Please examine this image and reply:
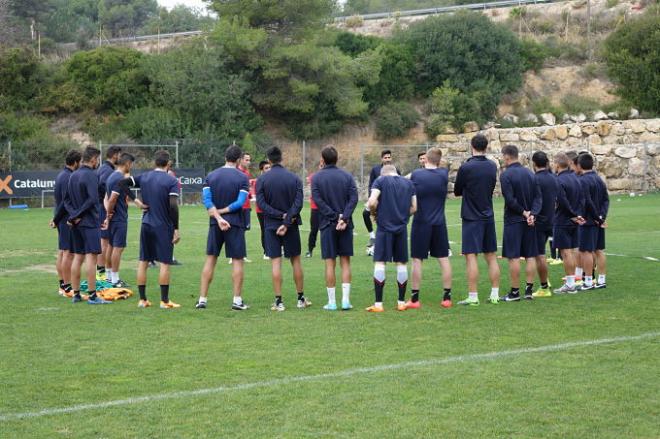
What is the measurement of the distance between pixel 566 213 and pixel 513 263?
158cm

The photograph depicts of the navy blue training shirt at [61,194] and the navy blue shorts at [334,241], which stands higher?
the navy blue training shirt at [61,194]

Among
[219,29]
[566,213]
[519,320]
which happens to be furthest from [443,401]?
[219,29]

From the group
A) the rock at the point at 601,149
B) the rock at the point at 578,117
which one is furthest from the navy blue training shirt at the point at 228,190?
the rock at the point at 578,117

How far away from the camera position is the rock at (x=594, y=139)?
48.9 meters

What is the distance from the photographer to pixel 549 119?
2219 inches

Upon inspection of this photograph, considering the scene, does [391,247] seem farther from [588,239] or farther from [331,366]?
[331,366]

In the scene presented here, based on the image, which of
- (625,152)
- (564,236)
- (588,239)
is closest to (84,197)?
(564,236)

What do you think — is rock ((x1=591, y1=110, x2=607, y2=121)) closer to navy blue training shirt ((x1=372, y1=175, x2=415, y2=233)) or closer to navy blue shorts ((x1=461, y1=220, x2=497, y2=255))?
navy blue shorts ((x1=461, y1=220, x2=497, y2=255))

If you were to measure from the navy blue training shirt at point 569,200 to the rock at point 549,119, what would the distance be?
43038 millimetres

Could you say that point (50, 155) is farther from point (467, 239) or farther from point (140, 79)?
point (467, 239)

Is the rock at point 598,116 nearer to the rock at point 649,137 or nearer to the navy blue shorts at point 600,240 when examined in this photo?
the rock at point 649,137

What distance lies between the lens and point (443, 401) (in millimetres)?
7758

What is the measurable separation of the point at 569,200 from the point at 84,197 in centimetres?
697

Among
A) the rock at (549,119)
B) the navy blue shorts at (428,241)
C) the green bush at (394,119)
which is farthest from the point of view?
the rock at (549,119)
